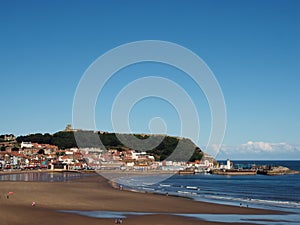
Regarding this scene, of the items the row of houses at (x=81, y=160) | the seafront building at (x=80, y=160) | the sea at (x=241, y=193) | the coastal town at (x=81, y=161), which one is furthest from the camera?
the row of houses at (x=81, y=160)

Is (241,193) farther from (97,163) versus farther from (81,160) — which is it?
(81,160)

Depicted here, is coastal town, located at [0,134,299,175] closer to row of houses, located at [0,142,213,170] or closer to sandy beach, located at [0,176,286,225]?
row of houses, located at [0,142,213,170]

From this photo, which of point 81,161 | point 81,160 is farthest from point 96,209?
point 81,160

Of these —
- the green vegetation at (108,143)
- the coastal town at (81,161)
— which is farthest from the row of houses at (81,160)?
Answer: the green vegetation at (108,143)

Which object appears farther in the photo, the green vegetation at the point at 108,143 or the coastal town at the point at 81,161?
the green vegetation at the point at 108,143

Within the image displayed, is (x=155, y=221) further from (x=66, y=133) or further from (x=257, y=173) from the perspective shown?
(x=66, y=133)

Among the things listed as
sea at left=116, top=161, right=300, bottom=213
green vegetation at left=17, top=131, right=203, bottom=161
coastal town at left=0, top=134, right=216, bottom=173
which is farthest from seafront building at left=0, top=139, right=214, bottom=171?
sea at left=116, top=161, right=300, bottom=213

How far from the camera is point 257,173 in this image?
4712 inches

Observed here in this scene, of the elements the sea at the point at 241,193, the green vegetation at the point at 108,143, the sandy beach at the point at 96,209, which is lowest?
the sea at the point at 241,193

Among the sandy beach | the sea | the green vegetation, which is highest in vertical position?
the green vegetation

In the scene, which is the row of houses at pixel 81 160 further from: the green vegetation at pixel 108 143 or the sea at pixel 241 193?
the sea at pixel 241 193

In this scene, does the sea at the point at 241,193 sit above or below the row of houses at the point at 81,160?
below

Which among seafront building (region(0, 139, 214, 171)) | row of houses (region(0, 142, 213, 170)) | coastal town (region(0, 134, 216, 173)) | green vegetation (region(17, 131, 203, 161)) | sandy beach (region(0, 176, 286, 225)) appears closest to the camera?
sandy beach (region(0, 176, 286, 225))

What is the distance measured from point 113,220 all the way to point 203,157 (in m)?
152
